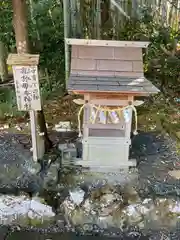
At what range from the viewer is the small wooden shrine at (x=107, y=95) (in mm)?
3744

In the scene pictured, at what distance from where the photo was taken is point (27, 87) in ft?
12.3

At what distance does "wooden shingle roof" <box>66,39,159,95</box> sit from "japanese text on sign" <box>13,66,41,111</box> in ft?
1.48

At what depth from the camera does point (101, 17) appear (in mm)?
6016

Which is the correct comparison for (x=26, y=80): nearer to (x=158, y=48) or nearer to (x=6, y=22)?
(x=6, y=22)

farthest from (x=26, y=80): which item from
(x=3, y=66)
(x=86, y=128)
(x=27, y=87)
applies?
(x=3, y=66)

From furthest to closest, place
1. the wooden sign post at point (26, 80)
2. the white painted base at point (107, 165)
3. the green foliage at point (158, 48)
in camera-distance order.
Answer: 1. the green foliage at point (158, 48)
2. the white painted base at point (107, 165)
3. the wooden sign post at point (26, 80)

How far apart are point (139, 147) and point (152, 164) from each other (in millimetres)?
484

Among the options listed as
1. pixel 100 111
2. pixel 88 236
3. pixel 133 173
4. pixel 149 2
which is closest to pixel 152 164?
pixel 133 173

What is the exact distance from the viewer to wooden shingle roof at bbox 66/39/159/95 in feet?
12.6

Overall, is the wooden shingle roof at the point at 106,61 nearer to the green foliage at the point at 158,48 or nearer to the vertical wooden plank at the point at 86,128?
the vertical wooden plank at the point at 86,128

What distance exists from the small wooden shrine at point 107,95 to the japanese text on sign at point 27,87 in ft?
1.48

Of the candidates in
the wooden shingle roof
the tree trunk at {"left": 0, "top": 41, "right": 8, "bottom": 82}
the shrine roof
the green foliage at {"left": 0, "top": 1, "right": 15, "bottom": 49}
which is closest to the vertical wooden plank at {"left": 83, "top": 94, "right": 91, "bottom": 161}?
the shrine roof

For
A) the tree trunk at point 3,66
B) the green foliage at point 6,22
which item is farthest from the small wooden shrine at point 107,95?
the tree trunk at point 3,66

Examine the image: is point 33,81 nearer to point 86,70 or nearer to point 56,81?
point 86,70
